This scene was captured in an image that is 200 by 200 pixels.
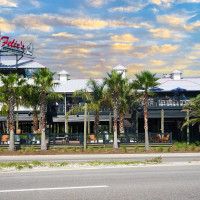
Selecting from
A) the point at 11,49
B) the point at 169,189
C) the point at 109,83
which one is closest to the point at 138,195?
the point at 169,189

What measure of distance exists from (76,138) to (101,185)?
61.5 ft

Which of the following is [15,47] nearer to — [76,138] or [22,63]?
[22,63]

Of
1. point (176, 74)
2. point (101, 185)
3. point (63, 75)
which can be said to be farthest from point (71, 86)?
point (101, 185)

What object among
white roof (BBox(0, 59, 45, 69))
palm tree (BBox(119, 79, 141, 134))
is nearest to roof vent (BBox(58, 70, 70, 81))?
white roof (BBox(0, 59, 45, 69))

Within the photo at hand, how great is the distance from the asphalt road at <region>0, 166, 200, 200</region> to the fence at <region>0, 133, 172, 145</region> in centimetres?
1483

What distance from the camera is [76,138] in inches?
1164

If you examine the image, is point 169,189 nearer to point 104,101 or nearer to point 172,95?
point 104,101

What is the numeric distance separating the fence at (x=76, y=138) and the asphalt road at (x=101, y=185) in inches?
584

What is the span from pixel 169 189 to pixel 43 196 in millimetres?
3913

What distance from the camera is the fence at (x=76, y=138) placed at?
2925cm

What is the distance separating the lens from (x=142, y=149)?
2858cm

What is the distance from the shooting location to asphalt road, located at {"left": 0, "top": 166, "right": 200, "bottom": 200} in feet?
30.6

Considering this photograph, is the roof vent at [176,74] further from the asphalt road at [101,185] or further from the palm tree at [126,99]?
the asphalt road at [101,185]

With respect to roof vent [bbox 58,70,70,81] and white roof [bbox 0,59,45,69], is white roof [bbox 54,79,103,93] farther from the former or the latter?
white roof [bbox 0,59,45,69]
